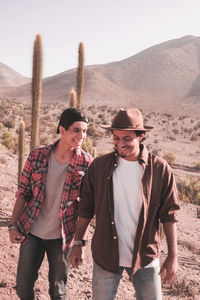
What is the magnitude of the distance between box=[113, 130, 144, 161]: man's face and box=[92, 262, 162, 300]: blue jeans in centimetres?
86

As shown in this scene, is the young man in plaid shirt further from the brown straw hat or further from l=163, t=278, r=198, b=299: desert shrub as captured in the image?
l=163, t=278, r=198, b=299: desert shrub

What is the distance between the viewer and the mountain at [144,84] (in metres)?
64.6

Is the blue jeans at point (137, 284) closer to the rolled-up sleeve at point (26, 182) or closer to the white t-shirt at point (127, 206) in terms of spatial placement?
the white t-shirt at point (127, 206)

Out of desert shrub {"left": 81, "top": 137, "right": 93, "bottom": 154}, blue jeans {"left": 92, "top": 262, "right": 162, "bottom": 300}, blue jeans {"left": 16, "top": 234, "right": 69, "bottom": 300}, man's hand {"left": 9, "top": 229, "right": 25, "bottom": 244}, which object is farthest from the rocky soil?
desert shrub {"left": 81, "top": 137, "right": 93, "bottom": 154}

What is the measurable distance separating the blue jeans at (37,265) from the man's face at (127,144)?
3.20 ft

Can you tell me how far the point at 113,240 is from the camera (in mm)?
2299

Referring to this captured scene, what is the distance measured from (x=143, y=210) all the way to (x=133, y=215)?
0.33 ft

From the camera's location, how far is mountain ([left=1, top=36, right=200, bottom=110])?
6462cm

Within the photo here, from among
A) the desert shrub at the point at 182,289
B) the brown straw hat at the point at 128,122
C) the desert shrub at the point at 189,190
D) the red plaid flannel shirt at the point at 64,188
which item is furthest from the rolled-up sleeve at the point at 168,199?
the desert shrub at the point at 189,190

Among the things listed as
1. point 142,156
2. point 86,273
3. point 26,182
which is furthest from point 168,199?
point 86,273

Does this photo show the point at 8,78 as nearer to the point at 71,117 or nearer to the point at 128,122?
the point at 71,117

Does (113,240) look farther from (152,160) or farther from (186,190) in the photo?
(186,190)

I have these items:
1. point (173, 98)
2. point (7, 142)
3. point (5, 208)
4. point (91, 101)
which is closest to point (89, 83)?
point (91, 101)

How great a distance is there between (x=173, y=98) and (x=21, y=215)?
237 ft
